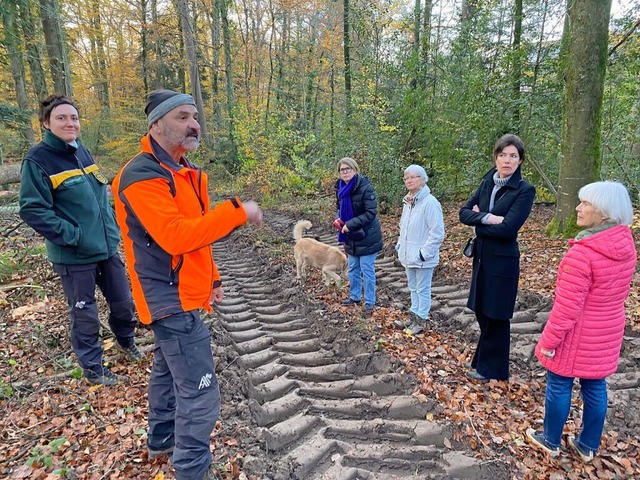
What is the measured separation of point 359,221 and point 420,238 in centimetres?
92

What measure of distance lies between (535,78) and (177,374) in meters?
10.0

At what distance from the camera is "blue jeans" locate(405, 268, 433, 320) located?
15.8 ft

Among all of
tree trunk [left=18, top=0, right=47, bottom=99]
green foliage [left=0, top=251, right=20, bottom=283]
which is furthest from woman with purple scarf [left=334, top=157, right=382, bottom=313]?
tree trunk [left=18, top=0, right=47, bottom=99]

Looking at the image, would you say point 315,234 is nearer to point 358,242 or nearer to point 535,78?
point 358,242

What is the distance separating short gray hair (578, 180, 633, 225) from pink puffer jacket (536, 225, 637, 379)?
3.0 inches

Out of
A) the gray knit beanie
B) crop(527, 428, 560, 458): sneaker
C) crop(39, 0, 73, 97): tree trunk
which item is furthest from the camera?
crop(39, 0, 73, 97): tree trunk

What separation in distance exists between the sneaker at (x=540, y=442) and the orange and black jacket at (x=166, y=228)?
9.32ft

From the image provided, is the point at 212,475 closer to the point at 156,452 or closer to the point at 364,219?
the point at 156,452

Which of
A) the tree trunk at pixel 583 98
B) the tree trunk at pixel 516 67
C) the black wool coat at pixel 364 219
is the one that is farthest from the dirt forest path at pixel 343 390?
the tree trunk at pixel 516 67

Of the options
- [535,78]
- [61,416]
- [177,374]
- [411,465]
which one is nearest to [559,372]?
[411,465]

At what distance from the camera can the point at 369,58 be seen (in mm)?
11023

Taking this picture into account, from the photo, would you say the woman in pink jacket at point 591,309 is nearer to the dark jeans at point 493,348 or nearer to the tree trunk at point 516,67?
the dark jeans at point 493,348

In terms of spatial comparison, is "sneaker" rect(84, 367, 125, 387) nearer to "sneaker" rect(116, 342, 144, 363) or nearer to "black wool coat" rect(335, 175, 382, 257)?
"sneaker" rect(116, 342, 144, 363)

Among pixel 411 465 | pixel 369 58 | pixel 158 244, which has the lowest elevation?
pixel 411 465
